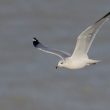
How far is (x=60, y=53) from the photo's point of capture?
13.0 metres

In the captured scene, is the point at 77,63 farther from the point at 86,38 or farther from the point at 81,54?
the point at 86,38

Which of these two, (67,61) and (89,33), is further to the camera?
(67,61)

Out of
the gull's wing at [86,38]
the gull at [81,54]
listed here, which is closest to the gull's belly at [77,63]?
the gull at [81,54]

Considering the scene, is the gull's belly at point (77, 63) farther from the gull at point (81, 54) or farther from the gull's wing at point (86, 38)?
the gull's wing at point (86, 38)

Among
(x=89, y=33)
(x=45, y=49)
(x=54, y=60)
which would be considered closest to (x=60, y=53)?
(x=45, y=49)

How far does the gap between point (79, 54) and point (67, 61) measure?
0.29 meters

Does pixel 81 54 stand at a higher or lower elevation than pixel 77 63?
higher

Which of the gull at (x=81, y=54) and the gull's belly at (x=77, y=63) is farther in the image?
the gull's belly at (x=77, y=63)

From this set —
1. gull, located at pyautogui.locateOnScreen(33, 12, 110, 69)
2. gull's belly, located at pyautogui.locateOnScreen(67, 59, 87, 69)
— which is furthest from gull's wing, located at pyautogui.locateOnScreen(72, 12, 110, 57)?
gull's belly, located at pyautogui.locateOnScreen(67, 59, 87, 69)

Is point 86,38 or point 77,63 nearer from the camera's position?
point 86,38

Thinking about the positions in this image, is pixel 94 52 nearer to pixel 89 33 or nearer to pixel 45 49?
pixel 45 49

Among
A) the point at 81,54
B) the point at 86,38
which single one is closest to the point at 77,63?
the point at 81,54

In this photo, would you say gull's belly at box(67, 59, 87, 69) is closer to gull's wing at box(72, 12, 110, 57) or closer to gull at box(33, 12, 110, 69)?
gull at box(33, 12, 110, 69)

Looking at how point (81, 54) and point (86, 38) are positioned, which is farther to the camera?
point (81, 54)
